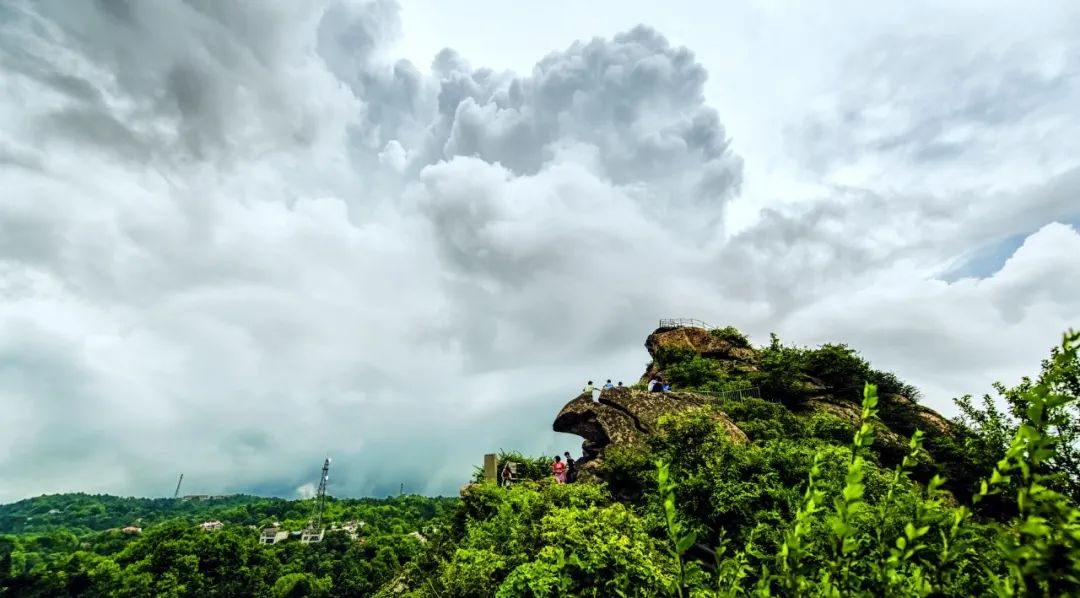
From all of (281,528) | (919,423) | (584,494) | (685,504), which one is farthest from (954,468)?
(281,528)

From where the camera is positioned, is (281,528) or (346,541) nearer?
(346,541)

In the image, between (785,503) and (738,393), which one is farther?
(738,393)

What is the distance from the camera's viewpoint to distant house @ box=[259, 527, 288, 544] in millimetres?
98438

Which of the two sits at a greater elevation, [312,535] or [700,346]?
[700,346]

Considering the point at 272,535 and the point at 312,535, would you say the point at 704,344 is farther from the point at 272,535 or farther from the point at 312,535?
the point at 272,535

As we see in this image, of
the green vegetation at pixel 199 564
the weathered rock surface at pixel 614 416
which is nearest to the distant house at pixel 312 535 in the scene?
the green vegetation at pixel 199 564

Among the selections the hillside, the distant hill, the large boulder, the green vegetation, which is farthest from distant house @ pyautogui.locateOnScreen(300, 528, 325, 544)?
the hillside

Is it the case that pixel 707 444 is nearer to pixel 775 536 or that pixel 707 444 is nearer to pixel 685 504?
pixel 685 504

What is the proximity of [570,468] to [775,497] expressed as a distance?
13.1 metres

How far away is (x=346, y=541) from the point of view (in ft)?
278

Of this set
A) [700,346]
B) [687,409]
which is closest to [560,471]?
[687,409]

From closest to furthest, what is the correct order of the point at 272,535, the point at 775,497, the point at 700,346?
the point at 775,497 < the point at 700,346 < the point at 272,535

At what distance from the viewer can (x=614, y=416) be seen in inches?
950

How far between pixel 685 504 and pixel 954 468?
1856cm
